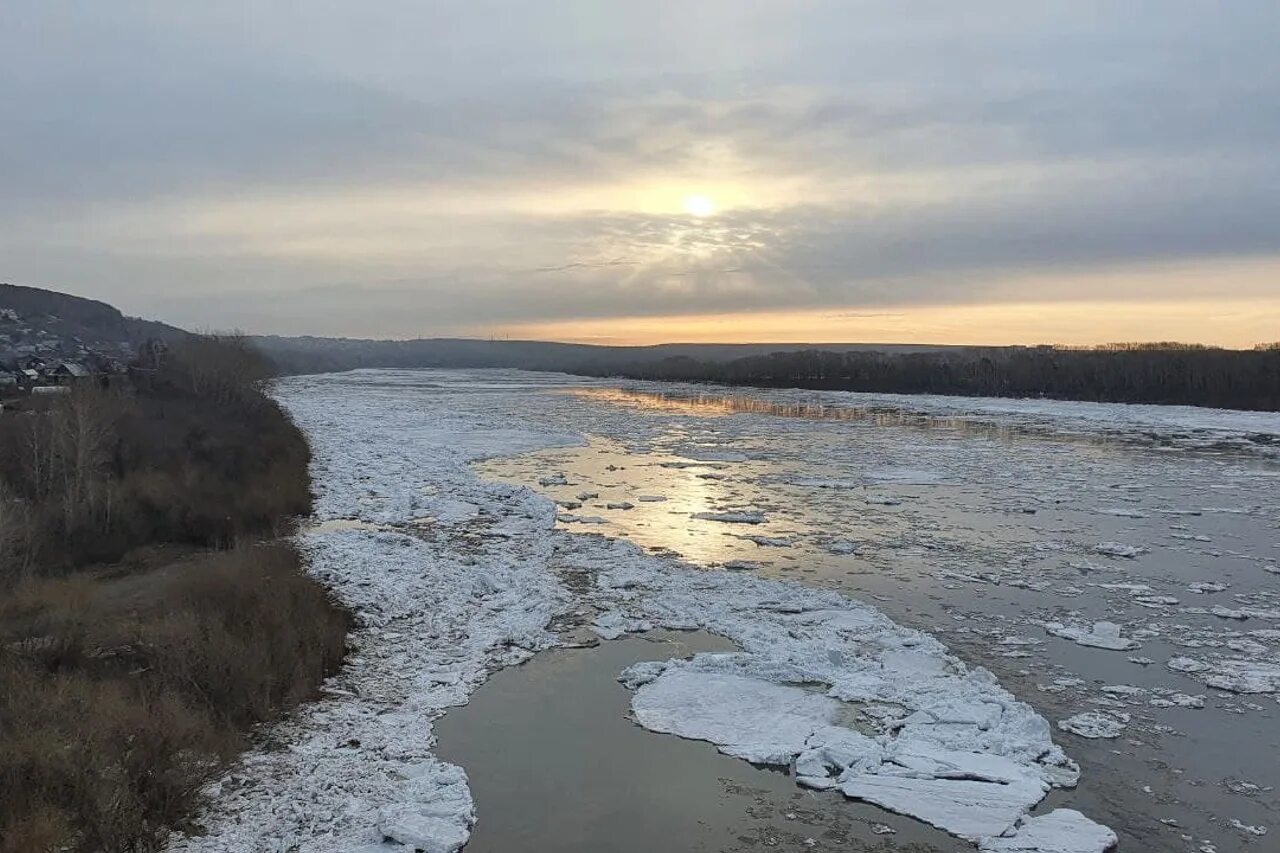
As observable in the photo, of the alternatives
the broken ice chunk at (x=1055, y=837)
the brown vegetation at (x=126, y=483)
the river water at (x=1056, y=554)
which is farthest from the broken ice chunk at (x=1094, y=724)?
the brown vegetation at (x=126, y=483)

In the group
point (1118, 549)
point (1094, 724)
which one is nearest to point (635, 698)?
point (1094, 724)

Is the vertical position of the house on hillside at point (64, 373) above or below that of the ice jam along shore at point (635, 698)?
above

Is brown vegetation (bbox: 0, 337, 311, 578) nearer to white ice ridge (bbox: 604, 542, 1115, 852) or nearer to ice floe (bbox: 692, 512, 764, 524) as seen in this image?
ice floe (bbox: 692, 512, 764, 524)

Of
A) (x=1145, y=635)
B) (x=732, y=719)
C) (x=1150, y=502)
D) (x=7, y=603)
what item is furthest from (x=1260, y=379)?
(x=7, y=603)

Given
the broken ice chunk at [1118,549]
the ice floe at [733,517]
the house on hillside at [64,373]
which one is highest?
the house on hillside at [64,373]

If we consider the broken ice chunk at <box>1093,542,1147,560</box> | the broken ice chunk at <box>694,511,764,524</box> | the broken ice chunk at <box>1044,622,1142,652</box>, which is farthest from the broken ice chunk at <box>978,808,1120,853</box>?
the broken ice chunk at <box>694,511,764,524</box>

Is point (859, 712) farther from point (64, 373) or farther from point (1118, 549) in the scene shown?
point (64, 373)

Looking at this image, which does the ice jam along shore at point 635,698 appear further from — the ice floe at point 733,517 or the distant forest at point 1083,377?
the distant forest at point 1083,377
